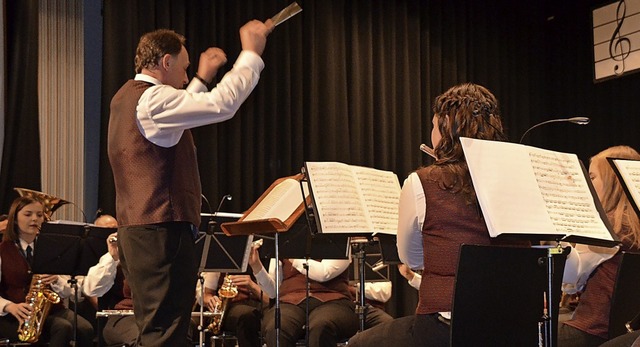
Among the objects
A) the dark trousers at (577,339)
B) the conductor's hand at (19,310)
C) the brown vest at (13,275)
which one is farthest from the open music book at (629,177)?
the brown vest at (13,275)

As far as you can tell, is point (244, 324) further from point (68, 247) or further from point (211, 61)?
point (211, 61)

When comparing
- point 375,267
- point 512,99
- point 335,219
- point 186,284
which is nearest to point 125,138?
point 186,284

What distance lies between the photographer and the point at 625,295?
3152mm

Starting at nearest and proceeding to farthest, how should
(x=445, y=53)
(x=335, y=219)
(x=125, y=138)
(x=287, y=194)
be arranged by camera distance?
(x=125, y=138) → (x=335, y=219) → (x=287, y=194) → (x=445, y=53)

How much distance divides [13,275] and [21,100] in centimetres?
148

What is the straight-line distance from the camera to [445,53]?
8.63m

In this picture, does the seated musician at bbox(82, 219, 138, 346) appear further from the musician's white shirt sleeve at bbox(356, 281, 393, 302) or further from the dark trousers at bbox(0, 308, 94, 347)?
the musician's white shirt sleeve at bbox(356, 281, 393, 302)

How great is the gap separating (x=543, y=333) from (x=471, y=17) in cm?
640

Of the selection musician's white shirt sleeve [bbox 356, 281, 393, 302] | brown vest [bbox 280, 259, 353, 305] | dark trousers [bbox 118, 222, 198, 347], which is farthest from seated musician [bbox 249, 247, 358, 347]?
dark trousers [bbox 118, 222, 198, 347]

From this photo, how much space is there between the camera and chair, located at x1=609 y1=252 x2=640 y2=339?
Result: 309 centimetres

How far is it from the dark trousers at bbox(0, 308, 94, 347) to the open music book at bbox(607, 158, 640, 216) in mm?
3627

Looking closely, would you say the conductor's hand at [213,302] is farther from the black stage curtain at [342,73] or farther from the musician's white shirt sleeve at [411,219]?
the musician's white shirt sleeve at [411,219]

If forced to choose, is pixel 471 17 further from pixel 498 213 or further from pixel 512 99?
pixel 498 213

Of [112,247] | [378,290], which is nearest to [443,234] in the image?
[112,247]
